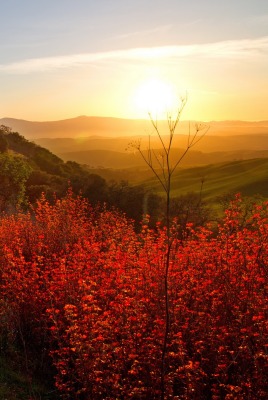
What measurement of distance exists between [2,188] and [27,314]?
80.9 ft

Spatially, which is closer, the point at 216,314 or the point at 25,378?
the point at 25,378

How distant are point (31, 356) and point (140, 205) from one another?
1096 inches

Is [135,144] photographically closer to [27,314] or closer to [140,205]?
[27,314]

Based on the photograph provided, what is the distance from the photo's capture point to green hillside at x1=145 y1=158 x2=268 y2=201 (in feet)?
262

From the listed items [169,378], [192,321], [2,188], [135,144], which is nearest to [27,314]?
[192,321]

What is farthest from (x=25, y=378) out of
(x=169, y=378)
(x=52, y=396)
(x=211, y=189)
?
(x=211, y=189)

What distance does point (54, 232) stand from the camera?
18.1 m

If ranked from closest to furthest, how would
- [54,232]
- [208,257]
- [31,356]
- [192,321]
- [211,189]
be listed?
[192,321] < [31,356] < [208,257] < [54,232] < [211,189]

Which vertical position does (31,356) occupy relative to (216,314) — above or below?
below

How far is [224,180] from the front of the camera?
3666 inches

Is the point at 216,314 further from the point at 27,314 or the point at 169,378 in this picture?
the point at 27,314

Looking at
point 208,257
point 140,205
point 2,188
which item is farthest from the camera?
point 140,205

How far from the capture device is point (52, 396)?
9.84 m

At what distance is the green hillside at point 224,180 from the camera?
262 feet
